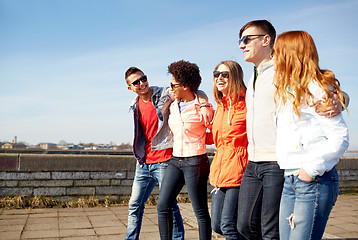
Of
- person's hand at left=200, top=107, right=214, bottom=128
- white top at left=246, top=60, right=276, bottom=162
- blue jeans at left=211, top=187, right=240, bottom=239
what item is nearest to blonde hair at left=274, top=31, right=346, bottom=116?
white top at left=246, top=60, right=276, bottom=162

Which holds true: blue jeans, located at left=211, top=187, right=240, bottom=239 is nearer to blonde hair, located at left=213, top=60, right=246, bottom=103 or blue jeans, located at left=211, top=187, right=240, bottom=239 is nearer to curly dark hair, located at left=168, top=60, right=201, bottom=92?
blonde hair, located at left=213, top=60, right=246, bottom=103

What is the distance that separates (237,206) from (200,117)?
906 mm

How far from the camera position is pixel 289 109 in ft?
7.20

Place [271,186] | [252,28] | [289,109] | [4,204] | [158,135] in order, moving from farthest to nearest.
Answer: [4,204], [158,135], [252,28], [271,186], [289,109]

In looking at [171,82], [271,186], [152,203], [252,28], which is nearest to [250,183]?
[271,186]

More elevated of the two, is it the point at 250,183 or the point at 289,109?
the point at 289,109

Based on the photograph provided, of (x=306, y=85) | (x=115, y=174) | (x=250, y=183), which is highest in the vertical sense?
(x=306, y=85)

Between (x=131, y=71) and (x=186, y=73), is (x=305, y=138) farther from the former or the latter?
(x=131, y=71)

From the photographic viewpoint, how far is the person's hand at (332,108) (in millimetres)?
2004

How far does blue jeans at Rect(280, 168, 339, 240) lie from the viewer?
2.00 metres

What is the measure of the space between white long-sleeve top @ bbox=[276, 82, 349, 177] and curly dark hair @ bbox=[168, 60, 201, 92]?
55.7 inches

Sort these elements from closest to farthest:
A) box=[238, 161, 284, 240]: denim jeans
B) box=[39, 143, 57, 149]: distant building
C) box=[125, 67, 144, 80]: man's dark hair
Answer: box=[238, 161, 284, 240]: denim jeans < box=[125, 67, 144, 80]: man's dark hair < box=[39, 143, 57, 149]: distant building

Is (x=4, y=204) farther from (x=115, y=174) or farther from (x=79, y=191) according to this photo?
(x=115, y=174)

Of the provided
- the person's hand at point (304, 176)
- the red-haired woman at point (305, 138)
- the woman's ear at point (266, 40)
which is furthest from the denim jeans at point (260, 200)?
the woman's ear at point (266, 40)
